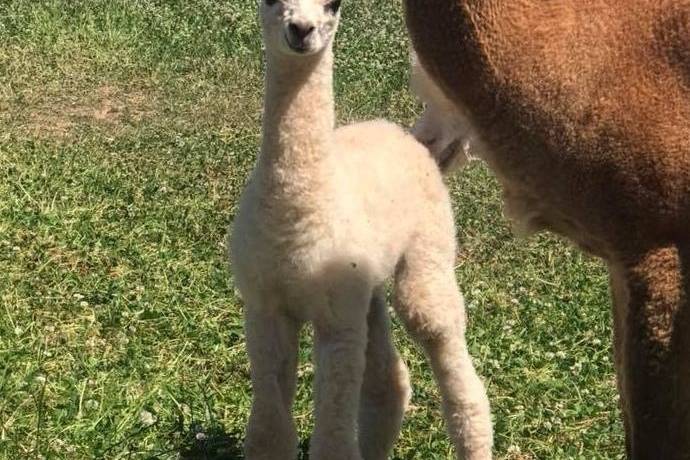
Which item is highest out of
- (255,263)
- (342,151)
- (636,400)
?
(342,151)

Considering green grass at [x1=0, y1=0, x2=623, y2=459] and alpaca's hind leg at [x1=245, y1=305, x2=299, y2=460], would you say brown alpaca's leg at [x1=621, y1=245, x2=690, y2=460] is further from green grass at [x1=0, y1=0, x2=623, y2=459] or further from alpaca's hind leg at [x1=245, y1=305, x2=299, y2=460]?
green grass at [x1=0, y1=0, x2=623, y2=459]

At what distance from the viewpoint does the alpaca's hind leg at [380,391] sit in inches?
153

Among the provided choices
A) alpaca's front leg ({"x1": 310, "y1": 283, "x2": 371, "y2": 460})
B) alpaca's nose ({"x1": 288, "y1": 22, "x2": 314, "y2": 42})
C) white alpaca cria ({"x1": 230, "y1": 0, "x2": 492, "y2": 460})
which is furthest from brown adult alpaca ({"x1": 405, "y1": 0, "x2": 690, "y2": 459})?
alpaca's front leg ({"x1": 310, "y1": 283, "x2": 371, "y2": 460})

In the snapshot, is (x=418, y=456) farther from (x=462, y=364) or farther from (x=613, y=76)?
(x=613, y=76)

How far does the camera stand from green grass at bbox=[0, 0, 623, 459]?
166 inches

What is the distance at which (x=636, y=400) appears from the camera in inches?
108

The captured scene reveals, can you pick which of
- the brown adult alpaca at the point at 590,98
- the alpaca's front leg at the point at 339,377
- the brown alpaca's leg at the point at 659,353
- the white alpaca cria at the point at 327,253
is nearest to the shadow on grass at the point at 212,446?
the white alpaca cria at the point at 327,253

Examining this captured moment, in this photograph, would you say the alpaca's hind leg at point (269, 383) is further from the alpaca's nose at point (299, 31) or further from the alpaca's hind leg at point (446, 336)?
the alpaca's nose at point (299, 31)

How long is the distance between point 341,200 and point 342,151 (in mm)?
338

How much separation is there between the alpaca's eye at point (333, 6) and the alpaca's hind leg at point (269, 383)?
0.87m

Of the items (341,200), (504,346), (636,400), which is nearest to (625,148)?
(636,400)

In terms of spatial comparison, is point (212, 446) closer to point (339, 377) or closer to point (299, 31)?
point (339, 377)

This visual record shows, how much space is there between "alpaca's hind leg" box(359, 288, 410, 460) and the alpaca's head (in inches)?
39.7

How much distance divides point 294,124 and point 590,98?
3.21 ft
